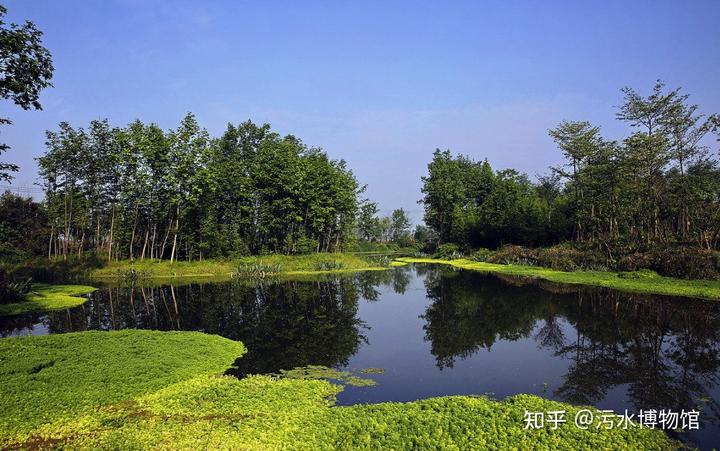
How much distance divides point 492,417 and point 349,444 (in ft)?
10.0

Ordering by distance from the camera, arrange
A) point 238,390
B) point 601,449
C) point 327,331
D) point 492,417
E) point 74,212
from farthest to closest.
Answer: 1. point 74,212
2. point 327,331
3. point 238,390
4. point 492,417
5. point 601,449

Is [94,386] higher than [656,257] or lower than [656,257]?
lower

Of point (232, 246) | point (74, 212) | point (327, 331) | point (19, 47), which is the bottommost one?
point (327, 331)

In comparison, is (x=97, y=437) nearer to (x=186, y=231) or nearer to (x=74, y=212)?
(x=186, y=231)

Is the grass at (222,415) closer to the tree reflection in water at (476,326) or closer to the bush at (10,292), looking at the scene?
the tree reflection in water at (476,326)

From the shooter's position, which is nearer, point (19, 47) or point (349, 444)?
point (349, 444)

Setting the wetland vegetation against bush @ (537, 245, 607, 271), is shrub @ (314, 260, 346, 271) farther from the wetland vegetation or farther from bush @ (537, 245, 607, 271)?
bush @ (537, 245, 607, 271)

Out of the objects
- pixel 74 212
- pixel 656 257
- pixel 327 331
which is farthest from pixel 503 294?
pixel 74 212

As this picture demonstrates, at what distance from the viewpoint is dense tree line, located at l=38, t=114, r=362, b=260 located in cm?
4381

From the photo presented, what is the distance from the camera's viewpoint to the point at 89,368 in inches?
468

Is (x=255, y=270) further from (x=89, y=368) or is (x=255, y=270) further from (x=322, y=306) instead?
(x=89, y=368)

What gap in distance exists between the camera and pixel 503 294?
2736cm

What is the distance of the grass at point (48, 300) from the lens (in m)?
23.4

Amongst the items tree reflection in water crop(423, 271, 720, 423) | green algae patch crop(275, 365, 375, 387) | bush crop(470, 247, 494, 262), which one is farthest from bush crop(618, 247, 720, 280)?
green algae patch crop(275, 365, 375, 387)
